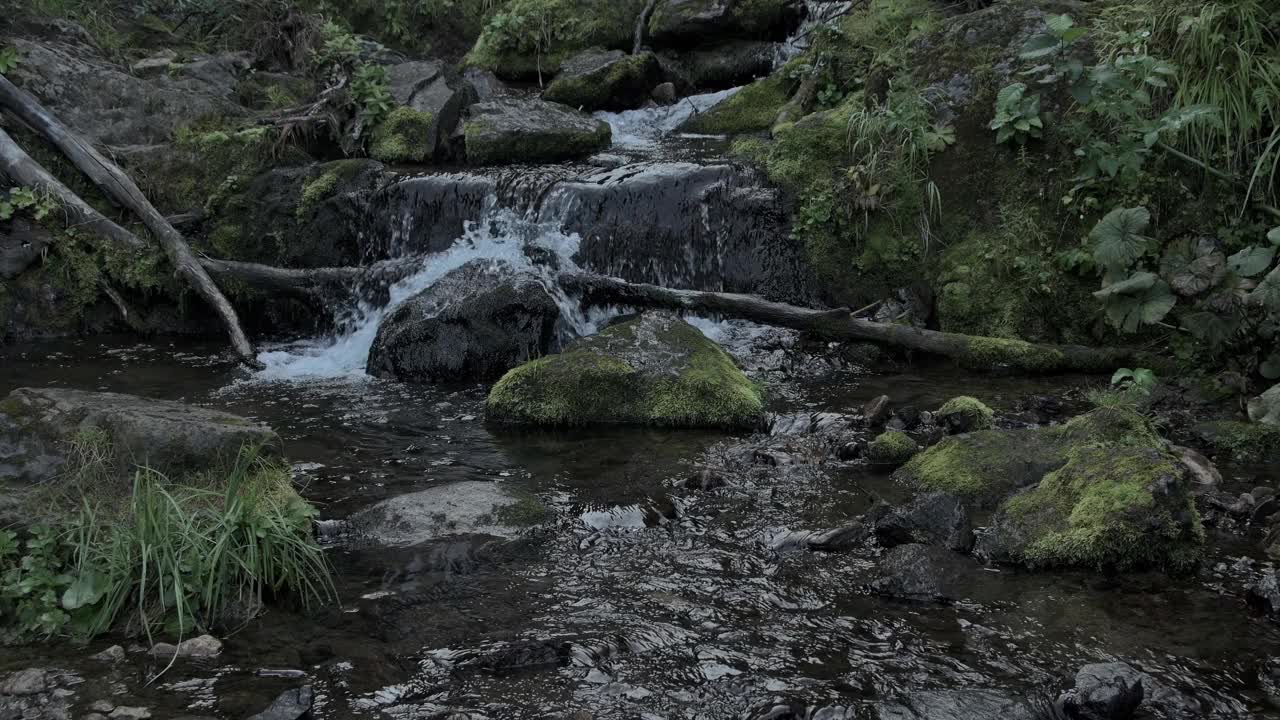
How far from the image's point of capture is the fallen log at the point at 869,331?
821 centimetres

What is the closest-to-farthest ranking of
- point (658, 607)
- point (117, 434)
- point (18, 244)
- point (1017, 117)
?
1. point (658, 607)
2. point (117, 434)
3. point (1017, 117)
4. point (18, 244)

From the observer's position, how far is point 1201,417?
22.9 feet

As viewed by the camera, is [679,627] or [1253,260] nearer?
[679,627]

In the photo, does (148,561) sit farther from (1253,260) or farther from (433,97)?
(433,97)

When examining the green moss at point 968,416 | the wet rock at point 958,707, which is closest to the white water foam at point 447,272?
the green moss at point 968,416

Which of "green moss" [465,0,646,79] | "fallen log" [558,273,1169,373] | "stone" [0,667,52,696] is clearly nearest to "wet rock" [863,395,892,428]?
"fallen log" [558,273,1169,373]

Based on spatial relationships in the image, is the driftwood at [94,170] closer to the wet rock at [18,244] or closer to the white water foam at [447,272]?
the wet rock at [18,244]

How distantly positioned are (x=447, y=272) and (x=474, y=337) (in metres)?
1.31

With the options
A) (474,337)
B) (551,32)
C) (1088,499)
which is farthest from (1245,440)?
(551,32)

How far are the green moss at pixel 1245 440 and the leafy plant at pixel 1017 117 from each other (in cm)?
349

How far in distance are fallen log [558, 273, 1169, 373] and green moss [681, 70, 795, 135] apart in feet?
14.7

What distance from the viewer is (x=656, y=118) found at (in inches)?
566

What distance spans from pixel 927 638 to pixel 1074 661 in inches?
22.8

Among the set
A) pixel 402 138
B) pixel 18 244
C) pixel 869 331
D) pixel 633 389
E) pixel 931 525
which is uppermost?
pixel 402 138
